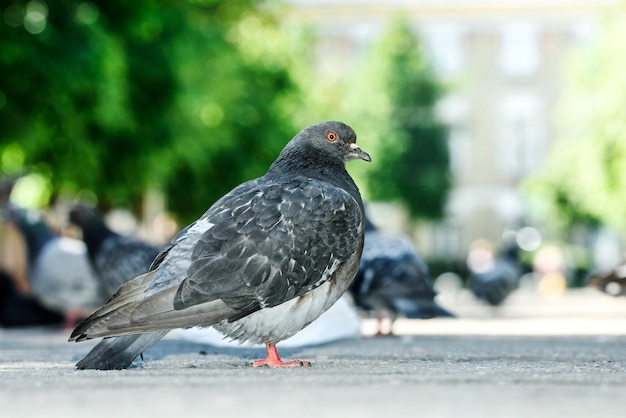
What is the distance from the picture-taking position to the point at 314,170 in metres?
6.83

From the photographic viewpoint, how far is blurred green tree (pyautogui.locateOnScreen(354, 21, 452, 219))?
49.9 metres

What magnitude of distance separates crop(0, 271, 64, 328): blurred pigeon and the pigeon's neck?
28.7 feet

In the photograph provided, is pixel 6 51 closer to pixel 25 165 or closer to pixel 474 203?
pixel 25 165

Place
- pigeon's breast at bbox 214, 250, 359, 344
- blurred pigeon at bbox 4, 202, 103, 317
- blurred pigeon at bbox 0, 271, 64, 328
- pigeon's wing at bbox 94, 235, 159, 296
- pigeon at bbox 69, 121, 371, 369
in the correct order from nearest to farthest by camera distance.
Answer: pigeon at bbox 69, 121, 371, 369 → pigeon's breast at bbox 214, 250, 359, 344 → pigeon's wing at bbox 94, 235, 159, 296 → blurred pigeon at bbox 4, 202, 103, 317 → blurred pigeon at bbox 0, 271, 64, 328

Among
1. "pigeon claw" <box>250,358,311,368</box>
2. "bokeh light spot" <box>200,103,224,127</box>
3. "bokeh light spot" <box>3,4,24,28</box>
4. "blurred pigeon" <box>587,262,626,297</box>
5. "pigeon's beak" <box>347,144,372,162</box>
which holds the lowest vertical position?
"blurred pigeon" <box>587,262,626,297</box>

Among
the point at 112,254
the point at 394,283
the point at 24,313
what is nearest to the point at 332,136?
the point at 394,283

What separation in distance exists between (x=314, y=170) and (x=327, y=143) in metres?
0.24

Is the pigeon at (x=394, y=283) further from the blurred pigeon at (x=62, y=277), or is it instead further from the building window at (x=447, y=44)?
the building window at (x=447, y=44)

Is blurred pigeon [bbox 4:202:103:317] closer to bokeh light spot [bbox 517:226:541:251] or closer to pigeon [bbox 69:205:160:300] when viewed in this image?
pigeon [bbox 69:205:160:300]

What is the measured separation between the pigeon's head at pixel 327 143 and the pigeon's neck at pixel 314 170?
3 centimetres

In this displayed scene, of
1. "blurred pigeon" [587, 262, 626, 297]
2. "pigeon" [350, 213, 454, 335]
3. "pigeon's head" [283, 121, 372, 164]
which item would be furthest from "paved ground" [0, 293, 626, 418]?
"blurred pigeon" [587, 262, 626, 297]

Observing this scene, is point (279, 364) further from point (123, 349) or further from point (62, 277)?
point (62, 277)

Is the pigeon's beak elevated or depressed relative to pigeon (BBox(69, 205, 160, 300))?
elevated

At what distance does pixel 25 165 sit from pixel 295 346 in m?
14.0
